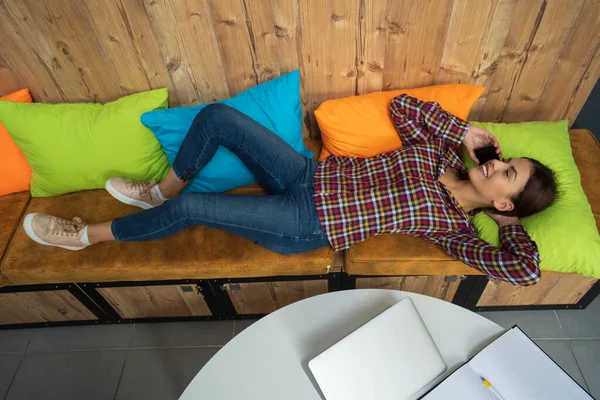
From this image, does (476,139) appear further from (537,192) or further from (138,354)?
(138,354)

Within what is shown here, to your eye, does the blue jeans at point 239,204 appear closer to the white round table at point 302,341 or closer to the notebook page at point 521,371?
the white round table at point 302,341

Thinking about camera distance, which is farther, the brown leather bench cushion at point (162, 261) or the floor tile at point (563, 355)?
the floor tile at point (563, 355)

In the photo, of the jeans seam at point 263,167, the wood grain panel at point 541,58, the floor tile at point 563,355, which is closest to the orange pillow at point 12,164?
the jeans seam at point 263,167

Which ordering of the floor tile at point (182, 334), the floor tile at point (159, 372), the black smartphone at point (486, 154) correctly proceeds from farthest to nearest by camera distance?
the floor tile at point (182, 334) → the floor tile at point (159, 372) → the black smartphone at point (486, 154)

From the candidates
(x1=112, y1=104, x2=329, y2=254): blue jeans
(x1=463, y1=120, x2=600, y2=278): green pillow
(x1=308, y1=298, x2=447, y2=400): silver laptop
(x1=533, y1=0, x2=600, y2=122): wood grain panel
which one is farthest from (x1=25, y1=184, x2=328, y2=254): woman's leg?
(x1=533, y1=0, x2=600, y2=122): wood grain panel

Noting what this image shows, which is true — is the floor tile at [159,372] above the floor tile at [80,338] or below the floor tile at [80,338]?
below

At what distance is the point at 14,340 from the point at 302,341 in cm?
147

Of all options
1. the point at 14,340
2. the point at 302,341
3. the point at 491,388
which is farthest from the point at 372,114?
the point at 14,340

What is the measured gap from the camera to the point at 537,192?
1.29 m

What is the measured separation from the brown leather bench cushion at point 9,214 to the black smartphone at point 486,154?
6.09 ft

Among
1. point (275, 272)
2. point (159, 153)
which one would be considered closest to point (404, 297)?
point (275, 272)

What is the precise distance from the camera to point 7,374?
1649 mm

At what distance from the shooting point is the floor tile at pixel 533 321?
1.63 m

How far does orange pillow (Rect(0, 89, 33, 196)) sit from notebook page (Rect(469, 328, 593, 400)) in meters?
1.82
